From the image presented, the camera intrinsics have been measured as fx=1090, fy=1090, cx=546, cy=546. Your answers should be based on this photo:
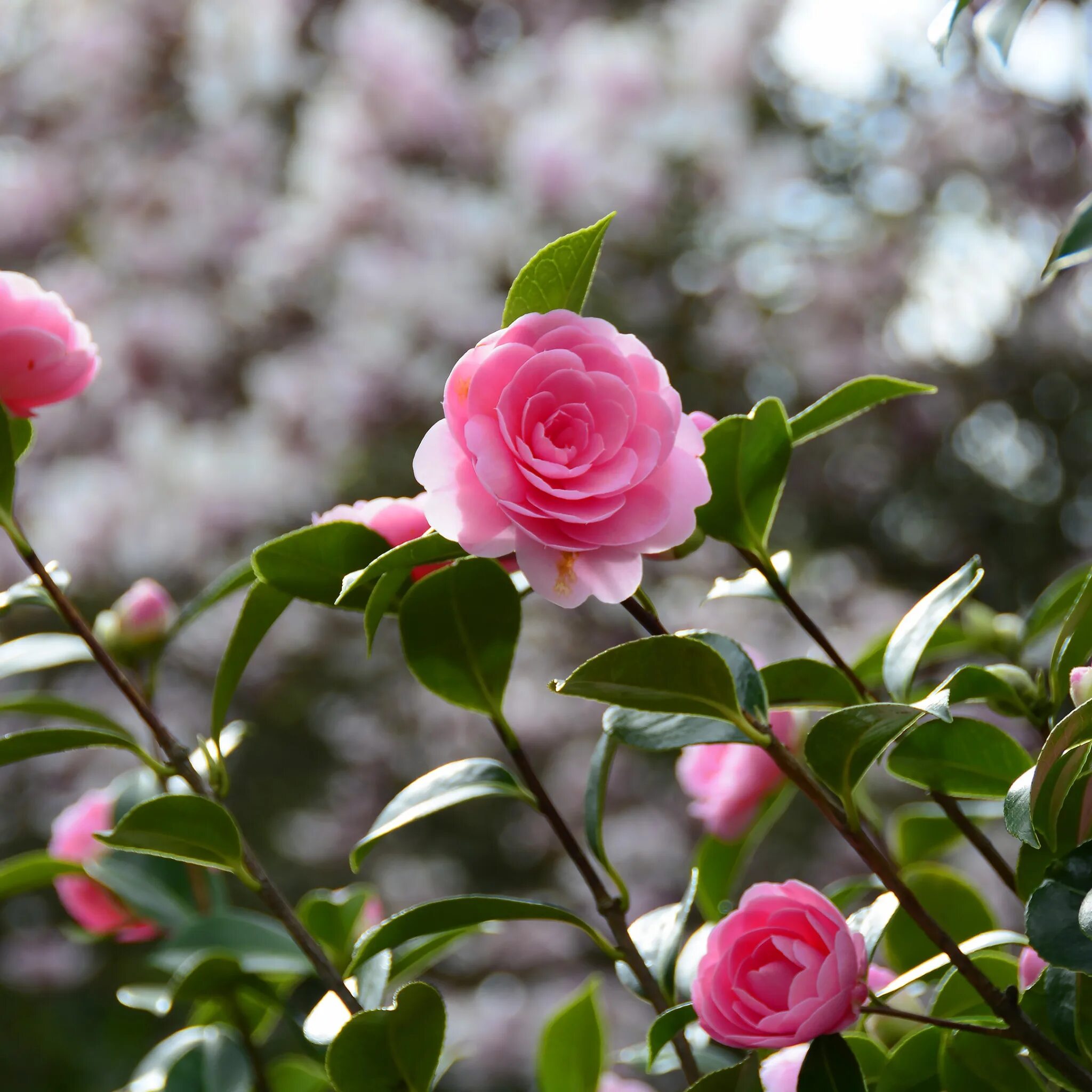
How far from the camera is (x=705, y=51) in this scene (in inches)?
95.3

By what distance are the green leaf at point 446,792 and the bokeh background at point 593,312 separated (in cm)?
167

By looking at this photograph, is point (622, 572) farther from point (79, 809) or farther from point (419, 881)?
point (419, 881)

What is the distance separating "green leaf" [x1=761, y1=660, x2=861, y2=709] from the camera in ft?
1.22

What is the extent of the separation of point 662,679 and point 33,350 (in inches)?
9.9

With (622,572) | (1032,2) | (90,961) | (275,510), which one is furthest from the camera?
(275,510)

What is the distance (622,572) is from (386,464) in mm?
2019

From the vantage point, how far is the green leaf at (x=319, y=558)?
1.13ft

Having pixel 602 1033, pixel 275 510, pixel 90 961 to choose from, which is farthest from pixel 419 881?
pixel 602 1033

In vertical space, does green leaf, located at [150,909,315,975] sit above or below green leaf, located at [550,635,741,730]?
above

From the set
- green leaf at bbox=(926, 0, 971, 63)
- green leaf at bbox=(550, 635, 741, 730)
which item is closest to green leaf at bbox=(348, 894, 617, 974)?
green leaf at bbox=(550, 635, 741, 730)

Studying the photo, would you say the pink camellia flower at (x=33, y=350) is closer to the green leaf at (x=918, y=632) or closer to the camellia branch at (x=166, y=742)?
the camellia branch at (x=166, y=742)

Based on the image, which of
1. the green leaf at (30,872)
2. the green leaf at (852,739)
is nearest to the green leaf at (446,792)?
the green leaf at (852,739)

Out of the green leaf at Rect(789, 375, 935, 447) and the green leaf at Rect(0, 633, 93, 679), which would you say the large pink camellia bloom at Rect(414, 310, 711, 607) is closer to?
the green leaf at Rect(789, 375, 935, 447)

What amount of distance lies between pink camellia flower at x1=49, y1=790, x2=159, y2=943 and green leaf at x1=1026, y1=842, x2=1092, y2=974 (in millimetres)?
500
